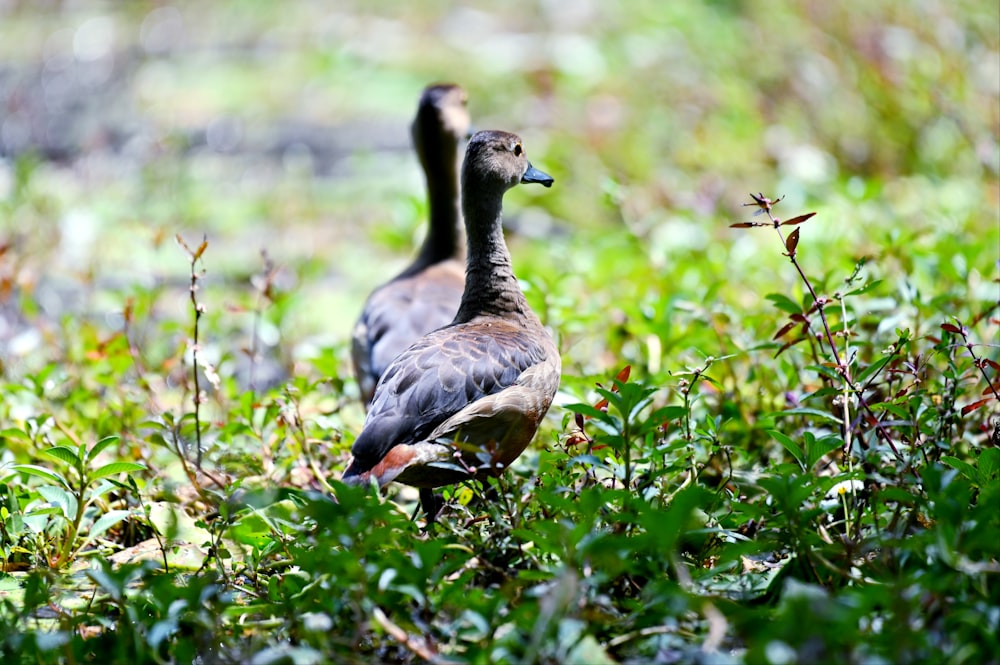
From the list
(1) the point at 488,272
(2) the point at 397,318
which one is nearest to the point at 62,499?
(1) the point at 488,272

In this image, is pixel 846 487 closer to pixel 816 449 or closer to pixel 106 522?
pixel 816 449

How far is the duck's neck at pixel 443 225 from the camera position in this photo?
446 centimetres

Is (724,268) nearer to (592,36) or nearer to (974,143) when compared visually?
(974,143)

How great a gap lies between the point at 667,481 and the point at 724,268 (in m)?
2.20

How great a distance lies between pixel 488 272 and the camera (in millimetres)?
3268

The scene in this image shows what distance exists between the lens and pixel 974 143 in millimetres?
5742

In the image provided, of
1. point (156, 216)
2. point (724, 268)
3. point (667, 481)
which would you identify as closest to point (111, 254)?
point (156, 216)

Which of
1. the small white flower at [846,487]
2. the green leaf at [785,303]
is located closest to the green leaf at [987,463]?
the small white flower at [846,487]

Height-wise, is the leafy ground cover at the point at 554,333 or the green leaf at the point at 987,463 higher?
the green leaf at the point at 987,463

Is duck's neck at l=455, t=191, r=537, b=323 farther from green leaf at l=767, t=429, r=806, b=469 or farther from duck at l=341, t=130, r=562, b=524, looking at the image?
green leaf at l=767, t=429, r=806, b=469

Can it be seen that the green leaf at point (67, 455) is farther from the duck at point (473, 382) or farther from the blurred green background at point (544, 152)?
the blurred green background at point (544, 152)

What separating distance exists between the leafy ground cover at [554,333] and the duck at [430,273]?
0.17 metres

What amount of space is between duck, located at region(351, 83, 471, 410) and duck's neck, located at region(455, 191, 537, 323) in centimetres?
48

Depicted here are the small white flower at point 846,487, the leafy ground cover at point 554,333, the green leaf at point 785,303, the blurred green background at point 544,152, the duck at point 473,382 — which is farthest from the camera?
the blurred green background at point 544,152
